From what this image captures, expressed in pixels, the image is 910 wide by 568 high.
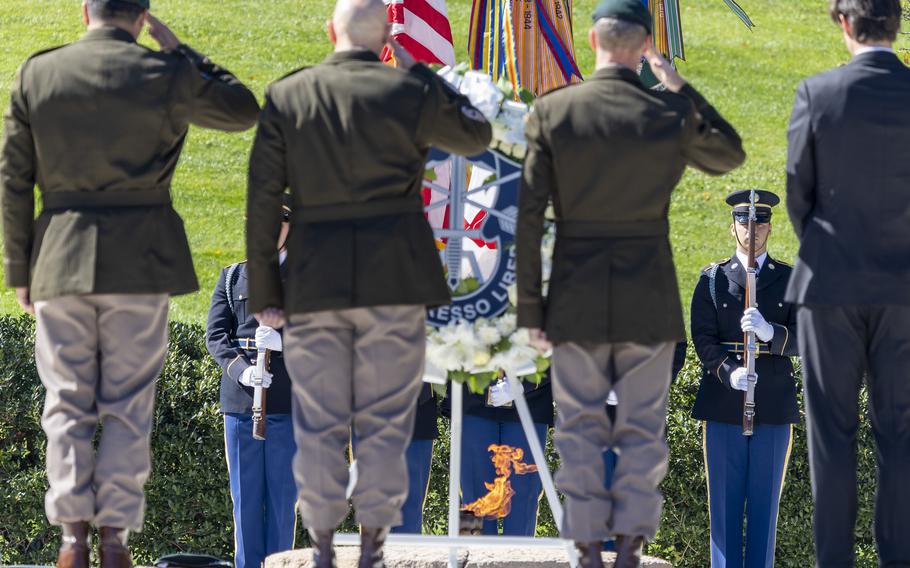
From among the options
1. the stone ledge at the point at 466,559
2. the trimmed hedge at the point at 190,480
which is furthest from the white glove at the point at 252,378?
the stone ledge at the point at 466,559

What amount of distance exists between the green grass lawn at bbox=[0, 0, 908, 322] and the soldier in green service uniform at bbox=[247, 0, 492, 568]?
8261 mm

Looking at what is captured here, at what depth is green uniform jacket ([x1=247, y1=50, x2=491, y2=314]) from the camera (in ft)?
17.1

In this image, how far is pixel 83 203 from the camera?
5.41m

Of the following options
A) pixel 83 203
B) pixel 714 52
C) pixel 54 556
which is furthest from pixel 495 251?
pixel 714 52

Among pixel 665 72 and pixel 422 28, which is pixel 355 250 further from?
pixel 422 28

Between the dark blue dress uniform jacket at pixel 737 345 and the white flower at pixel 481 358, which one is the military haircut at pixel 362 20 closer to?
the white flower at pixel 481 358

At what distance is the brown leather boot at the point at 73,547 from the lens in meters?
5.29

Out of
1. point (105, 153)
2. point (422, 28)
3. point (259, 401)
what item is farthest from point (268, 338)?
point (105, 153)

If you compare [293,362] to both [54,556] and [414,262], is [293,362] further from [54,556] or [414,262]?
[54,556]

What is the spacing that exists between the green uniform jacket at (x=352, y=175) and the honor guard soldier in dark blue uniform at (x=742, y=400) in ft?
9.70

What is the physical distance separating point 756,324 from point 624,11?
9.38 ft

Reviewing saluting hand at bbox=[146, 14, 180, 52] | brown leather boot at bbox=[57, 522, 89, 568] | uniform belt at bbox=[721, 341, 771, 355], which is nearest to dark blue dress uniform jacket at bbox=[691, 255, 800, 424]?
uniform belt at bbox=[721, 341, 771, 355]

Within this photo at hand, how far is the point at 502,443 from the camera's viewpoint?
790 centimetres

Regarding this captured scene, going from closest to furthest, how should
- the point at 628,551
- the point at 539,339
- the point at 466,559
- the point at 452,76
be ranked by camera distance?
1. the point at 628,551
2. the point at 539,339
3. the point at 452,76
4. the point at 466,559
